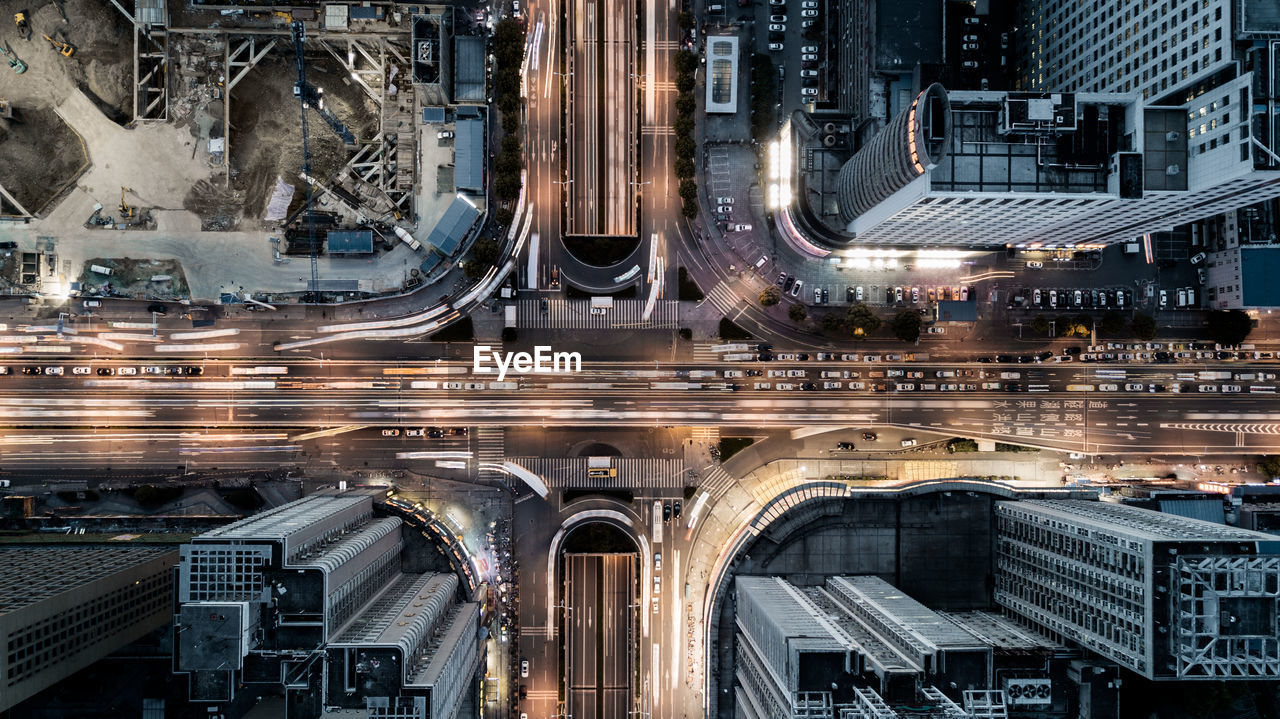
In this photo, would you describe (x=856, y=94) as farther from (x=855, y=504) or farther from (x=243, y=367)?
(x=243, y=367)

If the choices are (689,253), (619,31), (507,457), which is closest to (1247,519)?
(689,253)

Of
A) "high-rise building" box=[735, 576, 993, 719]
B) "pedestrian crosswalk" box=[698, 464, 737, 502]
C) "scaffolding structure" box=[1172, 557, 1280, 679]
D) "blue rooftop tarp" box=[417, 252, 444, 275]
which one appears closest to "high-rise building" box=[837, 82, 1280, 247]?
"scaffolding structure" box=[1172, 557, 1280, 679]

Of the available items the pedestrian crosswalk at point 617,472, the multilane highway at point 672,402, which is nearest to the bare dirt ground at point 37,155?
the multilane highway at point 672,402

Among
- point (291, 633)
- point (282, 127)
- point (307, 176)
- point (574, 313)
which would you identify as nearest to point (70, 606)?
point (291, 633)

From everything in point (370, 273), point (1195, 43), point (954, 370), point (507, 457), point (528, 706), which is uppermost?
point (1195, 43)

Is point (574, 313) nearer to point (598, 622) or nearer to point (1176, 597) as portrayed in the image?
point (598, 622)
